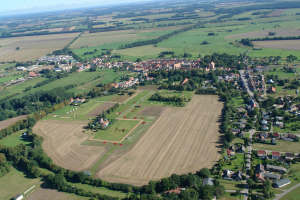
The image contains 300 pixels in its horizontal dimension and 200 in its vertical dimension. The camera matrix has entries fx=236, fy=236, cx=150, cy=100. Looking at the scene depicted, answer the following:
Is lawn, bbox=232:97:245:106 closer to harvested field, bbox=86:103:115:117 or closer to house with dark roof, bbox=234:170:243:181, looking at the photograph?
house with dark roof, bbox=234:170:243:181

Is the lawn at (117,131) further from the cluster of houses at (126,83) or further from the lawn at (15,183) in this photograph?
the cluster of houses at (126,83)

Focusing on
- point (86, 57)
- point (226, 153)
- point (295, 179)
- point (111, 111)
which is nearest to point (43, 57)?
point (86, 57)

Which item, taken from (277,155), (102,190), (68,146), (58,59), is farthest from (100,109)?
(58,59)

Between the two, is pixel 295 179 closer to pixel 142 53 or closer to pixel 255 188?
pixel 255 188

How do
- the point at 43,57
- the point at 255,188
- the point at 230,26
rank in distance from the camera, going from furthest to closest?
the point at 230,26 < the point at 43,57 < the point at 255,188

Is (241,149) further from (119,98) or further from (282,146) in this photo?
(119,98)
